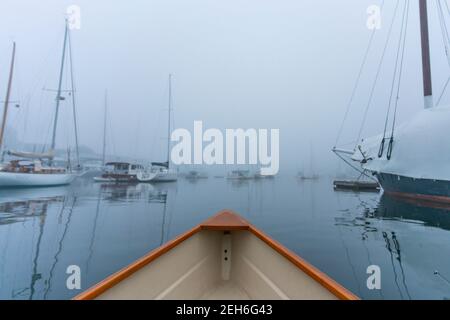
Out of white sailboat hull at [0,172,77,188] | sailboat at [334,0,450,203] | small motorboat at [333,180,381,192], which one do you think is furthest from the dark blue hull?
white sailboat hull at [0,172,77,188]

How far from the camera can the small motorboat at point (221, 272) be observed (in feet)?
4.52

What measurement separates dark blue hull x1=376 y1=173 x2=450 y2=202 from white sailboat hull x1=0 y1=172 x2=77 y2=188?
22.3m

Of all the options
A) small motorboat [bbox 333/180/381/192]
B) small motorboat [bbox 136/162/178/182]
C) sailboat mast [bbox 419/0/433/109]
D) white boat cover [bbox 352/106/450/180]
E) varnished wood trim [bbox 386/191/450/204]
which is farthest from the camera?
small motorboat [bbox 333/180/381/192]

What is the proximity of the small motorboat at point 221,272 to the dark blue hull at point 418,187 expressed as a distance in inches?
452

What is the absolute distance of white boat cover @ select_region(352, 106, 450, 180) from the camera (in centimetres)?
899

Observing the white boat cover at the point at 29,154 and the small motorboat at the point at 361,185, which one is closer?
the white boat cover at the point at 29,154

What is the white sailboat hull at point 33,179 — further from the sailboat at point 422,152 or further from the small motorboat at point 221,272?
the sailboat at point 422,152

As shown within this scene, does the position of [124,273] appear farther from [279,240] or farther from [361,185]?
[361,185]

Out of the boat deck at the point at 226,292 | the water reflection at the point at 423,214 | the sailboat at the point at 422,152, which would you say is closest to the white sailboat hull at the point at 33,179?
the boat deck at the point at 226,292

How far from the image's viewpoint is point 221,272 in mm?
2236

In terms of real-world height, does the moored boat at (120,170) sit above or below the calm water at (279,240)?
above

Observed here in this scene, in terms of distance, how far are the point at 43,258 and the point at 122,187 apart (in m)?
20.6

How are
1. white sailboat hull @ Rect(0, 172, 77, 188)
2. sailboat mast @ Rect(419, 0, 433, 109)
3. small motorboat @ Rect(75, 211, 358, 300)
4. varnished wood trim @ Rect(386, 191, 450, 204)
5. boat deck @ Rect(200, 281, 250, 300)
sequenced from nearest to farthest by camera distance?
small motorboat @ Rect(75, 211, 358, 300) → boat deck @ Rect(200, 281, 250, 300) → varnished wood trim @ Rect(386, 191, 450, 204) → sailboat mast @ Rect(419, 0, 433, 109) → white sailboat hull @ Rect(0, 172, 77, 188)

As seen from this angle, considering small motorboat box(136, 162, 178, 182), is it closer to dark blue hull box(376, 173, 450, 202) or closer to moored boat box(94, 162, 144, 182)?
moored boat box(94, 162, 144, 182)
